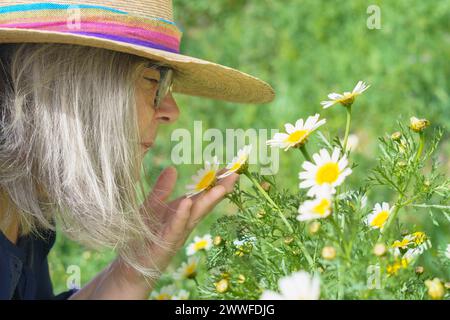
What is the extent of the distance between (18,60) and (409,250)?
747mm

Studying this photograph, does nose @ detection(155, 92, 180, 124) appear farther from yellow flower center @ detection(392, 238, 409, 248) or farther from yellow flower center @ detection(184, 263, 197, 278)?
yellow flower center @ detection(392, 238, 409, 248)

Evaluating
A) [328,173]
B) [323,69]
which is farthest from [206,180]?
[323,69]

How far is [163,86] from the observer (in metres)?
1.33

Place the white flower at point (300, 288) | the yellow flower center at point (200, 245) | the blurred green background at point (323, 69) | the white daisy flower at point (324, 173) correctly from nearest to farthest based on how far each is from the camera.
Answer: the white flower at point (300, 288) → the white daisy flower at point (324, 173) → the yellow flower center at point (200, 245) → the blurred green background at point (323, 69)

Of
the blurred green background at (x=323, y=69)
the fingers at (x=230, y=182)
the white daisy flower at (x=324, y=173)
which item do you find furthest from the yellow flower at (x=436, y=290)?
the blurred green background at (x=323, y=69)

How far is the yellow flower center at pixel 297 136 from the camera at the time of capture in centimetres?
94

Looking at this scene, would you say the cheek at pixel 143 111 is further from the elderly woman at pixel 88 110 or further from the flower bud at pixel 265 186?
the flower bud at pixel 265 186

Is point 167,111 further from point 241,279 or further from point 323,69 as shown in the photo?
point 323,69

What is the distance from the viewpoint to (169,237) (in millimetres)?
1336

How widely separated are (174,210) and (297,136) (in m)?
0.48

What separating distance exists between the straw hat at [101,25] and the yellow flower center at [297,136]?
0.33 meters

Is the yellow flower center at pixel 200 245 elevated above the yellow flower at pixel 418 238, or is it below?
above

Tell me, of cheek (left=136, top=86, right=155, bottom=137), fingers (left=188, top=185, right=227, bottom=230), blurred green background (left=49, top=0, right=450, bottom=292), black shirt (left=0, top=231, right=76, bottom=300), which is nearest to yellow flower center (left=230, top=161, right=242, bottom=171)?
fingers (left=188, top=185, right=227, bottom=230)

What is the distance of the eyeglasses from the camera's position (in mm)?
1322
